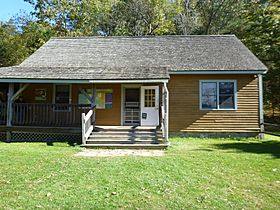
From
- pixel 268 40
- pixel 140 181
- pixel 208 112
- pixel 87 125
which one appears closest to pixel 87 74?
pixel 87 125

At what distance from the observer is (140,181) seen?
5387 mm

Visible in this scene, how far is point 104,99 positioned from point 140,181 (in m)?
8.01

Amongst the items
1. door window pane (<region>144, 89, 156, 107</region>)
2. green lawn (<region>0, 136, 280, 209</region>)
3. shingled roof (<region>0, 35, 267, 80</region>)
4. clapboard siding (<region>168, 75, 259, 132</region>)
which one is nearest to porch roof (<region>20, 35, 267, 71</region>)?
shingled roof (<region>0, 35, 267, 80</region>)

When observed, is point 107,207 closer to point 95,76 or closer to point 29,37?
point 95,76

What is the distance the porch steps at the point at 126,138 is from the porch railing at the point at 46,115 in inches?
Answer: 51.4

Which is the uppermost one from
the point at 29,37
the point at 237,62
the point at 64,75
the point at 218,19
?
the point at 218,19

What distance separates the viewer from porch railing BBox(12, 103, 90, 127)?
11133mm

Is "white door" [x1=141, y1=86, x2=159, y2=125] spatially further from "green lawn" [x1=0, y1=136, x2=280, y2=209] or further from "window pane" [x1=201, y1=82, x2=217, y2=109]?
"green lawn" [x1=0, y1=136, x2=280, y2=209]

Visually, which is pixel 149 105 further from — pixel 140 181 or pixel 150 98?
pixel 140 181

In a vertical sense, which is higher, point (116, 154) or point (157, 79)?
point (157, 79)

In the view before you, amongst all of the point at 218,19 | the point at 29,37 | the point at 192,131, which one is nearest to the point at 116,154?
the point at 192,131

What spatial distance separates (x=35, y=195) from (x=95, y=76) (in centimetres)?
697

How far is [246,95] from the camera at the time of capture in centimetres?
1216

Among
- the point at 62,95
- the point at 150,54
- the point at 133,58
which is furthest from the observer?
the point at 150,54
